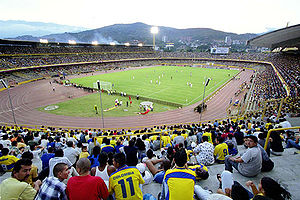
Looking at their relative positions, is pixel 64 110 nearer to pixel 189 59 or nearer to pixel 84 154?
pixel 84 154

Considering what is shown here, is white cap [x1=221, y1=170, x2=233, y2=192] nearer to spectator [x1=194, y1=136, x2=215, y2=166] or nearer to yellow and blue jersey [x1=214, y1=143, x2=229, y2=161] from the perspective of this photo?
spectator [x1=194, y1=136, x2=215, y2=166]

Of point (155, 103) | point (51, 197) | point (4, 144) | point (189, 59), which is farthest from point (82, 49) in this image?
point (51, 197)

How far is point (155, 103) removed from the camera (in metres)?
26.9

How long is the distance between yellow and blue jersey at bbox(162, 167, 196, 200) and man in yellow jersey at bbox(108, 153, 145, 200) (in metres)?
0.65

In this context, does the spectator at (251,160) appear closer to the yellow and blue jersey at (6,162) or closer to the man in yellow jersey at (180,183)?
the man in yellow jersey at (180,183)

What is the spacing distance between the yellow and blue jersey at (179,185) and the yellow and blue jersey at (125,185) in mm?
646

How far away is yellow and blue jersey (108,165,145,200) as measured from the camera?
11.5 ft

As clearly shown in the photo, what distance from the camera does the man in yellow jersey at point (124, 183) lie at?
3498mm

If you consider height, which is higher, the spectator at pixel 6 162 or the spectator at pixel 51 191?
the spectator at pixel 51 191

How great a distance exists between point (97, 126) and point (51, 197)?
1670 centimetres

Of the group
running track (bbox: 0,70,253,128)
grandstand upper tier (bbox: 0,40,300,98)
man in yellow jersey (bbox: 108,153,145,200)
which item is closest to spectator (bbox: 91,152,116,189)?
man in yellow jersey (bbox: 108,153,145,200)

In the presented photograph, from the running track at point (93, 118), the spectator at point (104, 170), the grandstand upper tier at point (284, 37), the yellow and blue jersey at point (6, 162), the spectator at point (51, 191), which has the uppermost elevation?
the grandstand upper tier at point (284, 37)

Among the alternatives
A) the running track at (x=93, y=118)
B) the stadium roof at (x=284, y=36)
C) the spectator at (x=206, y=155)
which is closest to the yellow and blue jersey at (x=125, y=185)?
the spectator at (x=206, y=155)

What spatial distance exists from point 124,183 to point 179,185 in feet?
3.89
